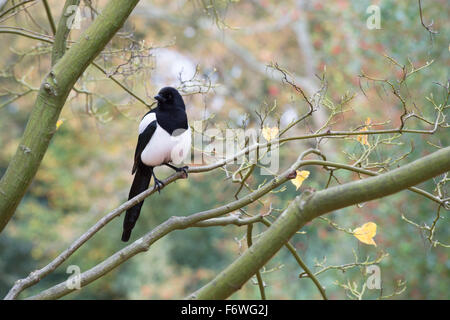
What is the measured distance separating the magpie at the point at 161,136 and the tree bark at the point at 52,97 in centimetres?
83

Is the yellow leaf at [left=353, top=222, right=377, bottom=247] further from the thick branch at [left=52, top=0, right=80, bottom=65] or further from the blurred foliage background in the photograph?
the blurred foliage background

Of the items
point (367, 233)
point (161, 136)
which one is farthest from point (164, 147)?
point (367, 233)

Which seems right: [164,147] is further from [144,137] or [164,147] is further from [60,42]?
[60,42]

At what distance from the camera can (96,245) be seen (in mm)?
6754

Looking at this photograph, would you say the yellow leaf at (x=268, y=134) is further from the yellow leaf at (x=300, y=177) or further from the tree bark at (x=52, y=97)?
the tree bark at (x=52, y=97)

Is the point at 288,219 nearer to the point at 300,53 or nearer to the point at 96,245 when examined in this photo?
the point at 96,245

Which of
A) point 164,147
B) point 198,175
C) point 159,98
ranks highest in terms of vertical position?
point 198,175

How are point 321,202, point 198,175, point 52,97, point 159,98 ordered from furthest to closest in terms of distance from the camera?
point 198,175 → point 159,98 → point 52,97 → point 321,202

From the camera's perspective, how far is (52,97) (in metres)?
1.46

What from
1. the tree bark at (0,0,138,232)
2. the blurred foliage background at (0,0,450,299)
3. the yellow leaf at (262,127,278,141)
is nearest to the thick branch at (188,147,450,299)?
the yellow leaf at (262,127,278,141)

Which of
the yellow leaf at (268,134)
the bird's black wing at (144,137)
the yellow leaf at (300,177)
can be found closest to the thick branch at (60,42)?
the yellow leaf at (268,134)

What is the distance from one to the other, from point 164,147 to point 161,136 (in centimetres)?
5

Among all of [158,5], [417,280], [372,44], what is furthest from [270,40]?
[417,280]
